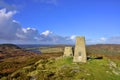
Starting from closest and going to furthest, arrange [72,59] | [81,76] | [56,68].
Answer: [81,76]
[56,68]
[72,59]

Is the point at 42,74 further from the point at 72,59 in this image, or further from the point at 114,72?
the point at 114,72

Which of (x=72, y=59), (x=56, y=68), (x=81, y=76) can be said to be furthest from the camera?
(x=72, y=59)

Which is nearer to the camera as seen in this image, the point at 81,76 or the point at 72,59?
the point at 81,76

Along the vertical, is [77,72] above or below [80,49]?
below

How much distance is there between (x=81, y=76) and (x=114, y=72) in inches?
347

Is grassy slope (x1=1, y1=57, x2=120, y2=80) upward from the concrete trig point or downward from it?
downward

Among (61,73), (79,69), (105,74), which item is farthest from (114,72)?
(61,73)

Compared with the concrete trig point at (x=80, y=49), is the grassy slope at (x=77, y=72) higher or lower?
lower

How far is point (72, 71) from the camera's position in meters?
48.1

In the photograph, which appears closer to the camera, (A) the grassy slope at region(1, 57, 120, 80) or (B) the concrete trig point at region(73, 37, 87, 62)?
(A) the grassy slope at region(1, 57, 120, 80)

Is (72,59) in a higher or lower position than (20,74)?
higher

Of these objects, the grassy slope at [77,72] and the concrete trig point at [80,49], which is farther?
the concrete trig point at [80,49]

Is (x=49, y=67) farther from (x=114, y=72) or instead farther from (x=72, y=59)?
(x=114, y=72)

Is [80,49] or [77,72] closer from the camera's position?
[77,72]
